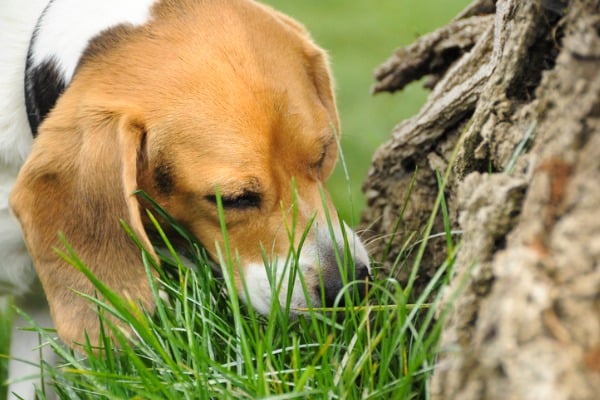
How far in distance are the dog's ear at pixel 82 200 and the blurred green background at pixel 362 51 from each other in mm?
2069

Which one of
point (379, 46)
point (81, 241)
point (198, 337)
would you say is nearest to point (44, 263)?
point (81, 241)

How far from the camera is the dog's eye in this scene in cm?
279

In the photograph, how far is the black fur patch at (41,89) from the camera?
2.95 metres

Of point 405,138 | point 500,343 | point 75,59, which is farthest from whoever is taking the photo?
point 405,138

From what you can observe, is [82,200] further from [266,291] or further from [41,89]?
[266,291]

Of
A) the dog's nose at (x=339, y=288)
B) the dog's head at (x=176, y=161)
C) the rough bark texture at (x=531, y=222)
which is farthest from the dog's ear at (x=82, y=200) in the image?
the rough bark texture at (x=531, y=222)

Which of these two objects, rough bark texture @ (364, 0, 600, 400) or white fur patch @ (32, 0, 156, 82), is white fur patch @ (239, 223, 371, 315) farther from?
white fur patch @ (32, 0, 156, 82)

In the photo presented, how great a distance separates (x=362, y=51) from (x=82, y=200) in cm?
484

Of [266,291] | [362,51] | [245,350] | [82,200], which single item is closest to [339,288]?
[266,291]

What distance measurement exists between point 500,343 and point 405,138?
2.04 meters

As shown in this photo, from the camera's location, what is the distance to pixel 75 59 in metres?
2.91

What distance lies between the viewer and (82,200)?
2693 mm

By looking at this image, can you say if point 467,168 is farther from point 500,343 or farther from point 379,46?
point 379,46

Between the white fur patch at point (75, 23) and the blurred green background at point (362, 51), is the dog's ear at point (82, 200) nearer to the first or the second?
the white fur patch at point (75, 23)
